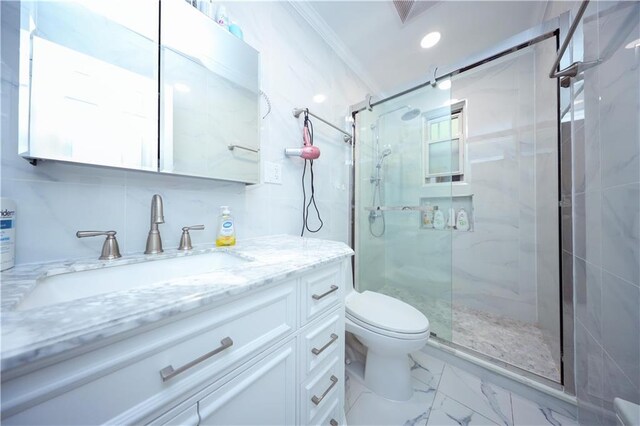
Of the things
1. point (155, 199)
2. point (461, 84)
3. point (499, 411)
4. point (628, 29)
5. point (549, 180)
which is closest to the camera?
point (628, 29)

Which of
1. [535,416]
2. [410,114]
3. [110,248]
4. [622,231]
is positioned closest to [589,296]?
[622,231]

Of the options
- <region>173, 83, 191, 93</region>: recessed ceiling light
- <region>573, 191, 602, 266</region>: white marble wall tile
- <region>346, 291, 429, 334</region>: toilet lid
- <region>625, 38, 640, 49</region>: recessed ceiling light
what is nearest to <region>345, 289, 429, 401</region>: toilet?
<region>346, 291, 429, 334</region>: toilet lid

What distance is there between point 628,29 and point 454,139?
1.56 metres

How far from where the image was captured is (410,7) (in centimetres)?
141

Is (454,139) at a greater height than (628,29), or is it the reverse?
(454,139)

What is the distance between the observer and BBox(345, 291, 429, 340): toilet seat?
3.36 ft

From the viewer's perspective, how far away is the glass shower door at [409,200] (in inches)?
64.7

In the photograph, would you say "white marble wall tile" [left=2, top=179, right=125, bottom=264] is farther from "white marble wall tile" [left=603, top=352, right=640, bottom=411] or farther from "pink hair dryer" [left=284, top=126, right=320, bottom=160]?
"white marble wall tile" [left=603, top=352, right=640, bottom=411]

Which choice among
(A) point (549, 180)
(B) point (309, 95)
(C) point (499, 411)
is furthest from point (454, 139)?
(C) point (499, 411)

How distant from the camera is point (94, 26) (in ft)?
2.25

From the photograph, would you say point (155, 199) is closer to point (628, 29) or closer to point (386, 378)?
point (386, 378)

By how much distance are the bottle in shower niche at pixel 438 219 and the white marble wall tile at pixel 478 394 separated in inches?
38.3

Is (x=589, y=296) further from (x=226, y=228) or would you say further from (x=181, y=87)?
(x=181, y=87)

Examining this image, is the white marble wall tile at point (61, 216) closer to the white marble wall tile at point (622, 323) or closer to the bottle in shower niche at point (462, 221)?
the white marble wall tile at point (622, 323)
